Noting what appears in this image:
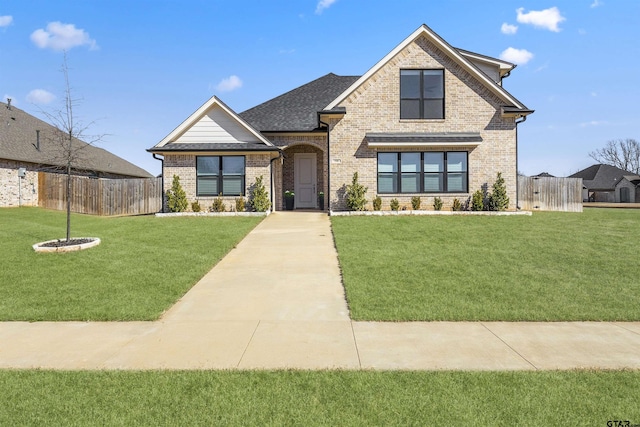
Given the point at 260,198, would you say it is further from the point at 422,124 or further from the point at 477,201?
the point at 477,201

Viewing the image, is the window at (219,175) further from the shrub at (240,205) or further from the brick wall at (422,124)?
the brick wall at (422,124)

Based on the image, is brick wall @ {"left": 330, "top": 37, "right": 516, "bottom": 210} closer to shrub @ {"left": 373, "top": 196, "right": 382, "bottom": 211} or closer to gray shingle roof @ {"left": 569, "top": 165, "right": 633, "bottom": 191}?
shrub @ {"left": 373, "top": 196, "right": 382, "bottom": 211}

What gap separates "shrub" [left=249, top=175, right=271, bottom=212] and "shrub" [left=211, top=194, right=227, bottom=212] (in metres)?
1.40

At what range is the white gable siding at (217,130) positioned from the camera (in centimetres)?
1884

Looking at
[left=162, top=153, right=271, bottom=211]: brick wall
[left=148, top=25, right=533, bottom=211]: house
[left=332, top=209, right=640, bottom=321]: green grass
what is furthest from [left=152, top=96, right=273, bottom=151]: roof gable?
[left=332, top=209, right=640, bottom=321]: green grass

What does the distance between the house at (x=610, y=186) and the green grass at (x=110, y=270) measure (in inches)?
2323

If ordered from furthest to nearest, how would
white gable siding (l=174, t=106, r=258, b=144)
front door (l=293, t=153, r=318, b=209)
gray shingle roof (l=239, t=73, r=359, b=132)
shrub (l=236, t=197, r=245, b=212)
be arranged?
front door (l=293, t=153, r=318, b=209) → gray shingle roof (l=239, t=73, r=359, b=132) → white gable siding (l=174, t=106, r=258, b=144) → shrub (l=236, t=197, r=245, b=212)

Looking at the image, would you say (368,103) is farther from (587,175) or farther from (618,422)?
(587,175)

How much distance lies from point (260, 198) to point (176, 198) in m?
4.15

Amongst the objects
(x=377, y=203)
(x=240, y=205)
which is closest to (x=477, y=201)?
(x=377, y=203)

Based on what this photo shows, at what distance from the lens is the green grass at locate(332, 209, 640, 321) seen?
5.88m

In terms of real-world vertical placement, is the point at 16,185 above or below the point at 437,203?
above

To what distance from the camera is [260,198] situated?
59.3ft

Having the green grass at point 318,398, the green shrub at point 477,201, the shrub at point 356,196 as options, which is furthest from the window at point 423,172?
the green grass at point 318,398
